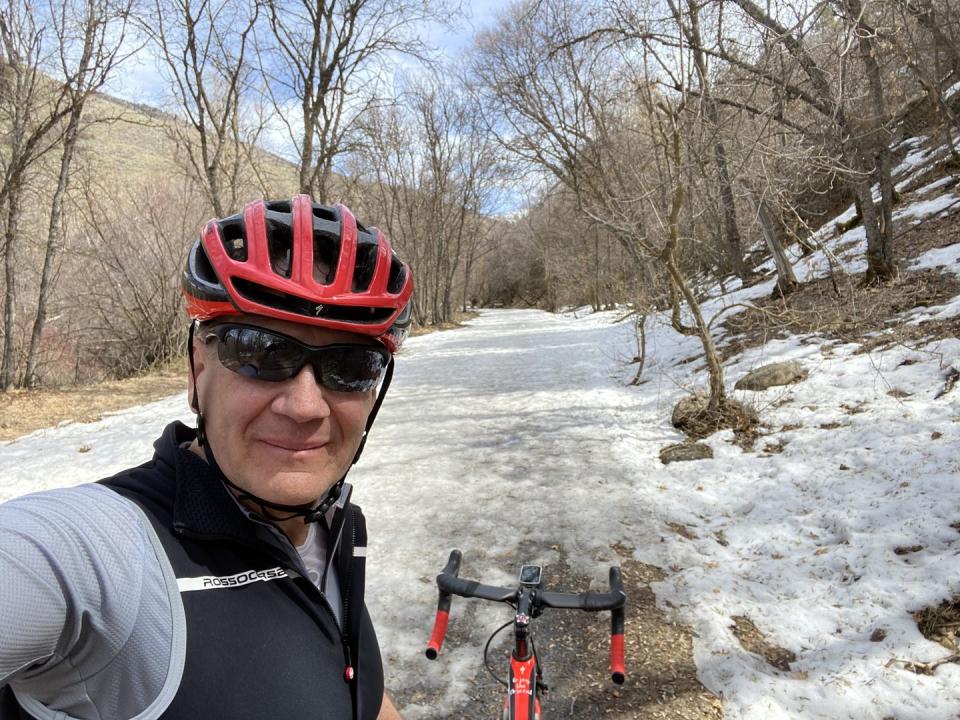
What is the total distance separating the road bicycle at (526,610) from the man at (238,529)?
0.58 meters

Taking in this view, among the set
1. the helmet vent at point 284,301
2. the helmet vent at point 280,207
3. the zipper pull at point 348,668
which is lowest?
the zipper pull at point 348,668

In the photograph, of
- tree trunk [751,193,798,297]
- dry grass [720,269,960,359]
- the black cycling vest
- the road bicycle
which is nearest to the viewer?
the black cycling vest

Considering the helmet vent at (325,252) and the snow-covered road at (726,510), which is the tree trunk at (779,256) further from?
the helmet vent at (325,252)

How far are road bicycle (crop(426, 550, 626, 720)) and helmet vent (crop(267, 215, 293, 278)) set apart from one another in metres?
1.32

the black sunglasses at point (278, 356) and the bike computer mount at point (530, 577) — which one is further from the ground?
the black sunglasses at point (278, 356)

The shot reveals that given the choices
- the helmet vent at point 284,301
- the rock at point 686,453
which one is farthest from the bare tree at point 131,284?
the helmet vent at point 284,301

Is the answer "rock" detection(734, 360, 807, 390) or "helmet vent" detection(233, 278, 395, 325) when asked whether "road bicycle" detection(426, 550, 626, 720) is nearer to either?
"helmet vent" detection(233, 278, 395, 325)

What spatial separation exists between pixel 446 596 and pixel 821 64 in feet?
20.9

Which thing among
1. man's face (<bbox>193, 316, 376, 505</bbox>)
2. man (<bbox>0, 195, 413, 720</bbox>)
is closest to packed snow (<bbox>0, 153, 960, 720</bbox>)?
man (<bbox>0, 195, 413, 720</bbox>)

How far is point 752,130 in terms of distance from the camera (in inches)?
233

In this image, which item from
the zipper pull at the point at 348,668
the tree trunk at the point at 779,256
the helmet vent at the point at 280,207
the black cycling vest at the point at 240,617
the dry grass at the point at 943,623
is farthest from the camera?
the tree trunk at the point at 779,256

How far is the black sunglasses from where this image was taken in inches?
49.8

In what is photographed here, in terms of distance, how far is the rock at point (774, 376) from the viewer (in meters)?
7.05

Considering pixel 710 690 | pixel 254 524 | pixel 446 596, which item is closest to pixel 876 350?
pixel 710 690
